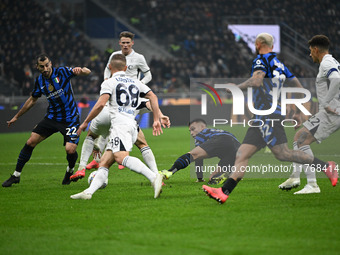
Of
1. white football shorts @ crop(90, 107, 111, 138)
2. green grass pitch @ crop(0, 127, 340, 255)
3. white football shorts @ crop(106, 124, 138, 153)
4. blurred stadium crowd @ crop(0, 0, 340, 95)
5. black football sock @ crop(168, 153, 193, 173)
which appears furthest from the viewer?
blurred stadium crowd @ crop(0, 0, 340, 95)

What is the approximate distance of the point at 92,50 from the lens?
3134 cm

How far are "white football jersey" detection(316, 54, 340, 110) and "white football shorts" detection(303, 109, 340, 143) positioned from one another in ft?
0.44

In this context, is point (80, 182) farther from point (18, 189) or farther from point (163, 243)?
point (163, 243)

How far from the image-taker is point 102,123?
30.7ft

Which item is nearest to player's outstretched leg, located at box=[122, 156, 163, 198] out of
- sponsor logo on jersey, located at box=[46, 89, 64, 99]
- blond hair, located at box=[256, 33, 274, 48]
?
blond hair, located at box=[256, 33, 274, 48]

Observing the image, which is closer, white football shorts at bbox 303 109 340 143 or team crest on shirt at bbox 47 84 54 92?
white football shorts at bbox 303 109 340 143

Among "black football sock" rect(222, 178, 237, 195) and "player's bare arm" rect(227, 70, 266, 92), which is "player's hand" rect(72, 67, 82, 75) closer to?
"player's bare arm" rect(227, 70, 266, 92)

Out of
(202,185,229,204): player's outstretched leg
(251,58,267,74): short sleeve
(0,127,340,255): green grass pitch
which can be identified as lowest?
(0,127,340,255): green grass pitch

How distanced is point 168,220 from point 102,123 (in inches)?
131

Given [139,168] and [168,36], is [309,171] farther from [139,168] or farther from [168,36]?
[168,36]

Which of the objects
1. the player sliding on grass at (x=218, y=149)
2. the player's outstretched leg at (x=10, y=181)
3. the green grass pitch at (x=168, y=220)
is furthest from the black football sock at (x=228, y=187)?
the player's outstretched leg at (x=10, y=181)

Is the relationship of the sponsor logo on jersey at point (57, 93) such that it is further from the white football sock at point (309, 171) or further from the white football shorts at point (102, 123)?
the white football sock at point (309, 171)

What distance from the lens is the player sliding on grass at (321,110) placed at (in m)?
7.87

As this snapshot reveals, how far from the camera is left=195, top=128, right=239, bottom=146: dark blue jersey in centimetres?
969
